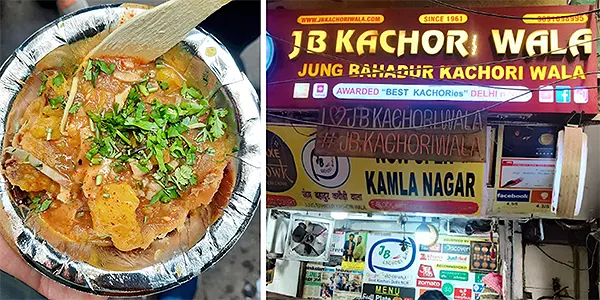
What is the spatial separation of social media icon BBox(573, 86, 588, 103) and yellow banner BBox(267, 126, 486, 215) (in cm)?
31

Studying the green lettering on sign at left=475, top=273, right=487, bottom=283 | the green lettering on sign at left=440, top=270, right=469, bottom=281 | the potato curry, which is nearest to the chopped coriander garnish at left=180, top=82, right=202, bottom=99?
the potato curry

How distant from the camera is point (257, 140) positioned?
91cm

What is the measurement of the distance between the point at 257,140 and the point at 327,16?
0.34 meters

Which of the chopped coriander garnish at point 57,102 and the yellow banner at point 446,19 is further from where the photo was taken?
the yellow banner at point 446,19

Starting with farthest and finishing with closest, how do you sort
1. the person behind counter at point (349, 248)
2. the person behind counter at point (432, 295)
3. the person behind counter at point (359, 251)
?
the person behind counter at point (359, 251), the person behind counter at point (349, 248), the person behind counter at point (432, 295)

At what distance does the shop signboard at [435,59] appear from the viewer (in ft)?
3.13

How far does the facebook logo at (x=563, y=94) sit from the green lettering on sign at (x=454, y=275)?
0.86 meters

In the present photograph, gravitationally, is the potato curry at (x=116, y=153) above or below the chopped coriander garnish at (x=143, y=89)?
below

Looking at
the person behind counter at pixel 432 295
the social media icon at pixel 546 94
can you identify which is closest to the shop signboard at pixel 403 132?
the social media icon at pixel 546 94

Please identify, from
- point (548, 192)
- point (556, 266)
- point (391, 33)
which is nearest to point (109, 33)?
point (391, 33)

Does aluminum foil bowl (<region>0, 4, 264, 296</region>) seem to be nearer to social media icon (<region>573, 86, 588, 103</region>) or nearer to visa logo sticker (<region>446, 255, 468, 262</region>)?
social media icon (<region>573, 86, 588, 103</region>)

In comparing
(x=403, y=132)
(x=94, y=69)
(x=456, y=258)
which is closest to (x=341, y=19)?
(x=403, y=132)

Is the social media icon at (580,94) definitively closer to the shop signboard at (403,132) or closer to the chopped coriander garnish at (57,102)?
the shop signboard at (403,132)

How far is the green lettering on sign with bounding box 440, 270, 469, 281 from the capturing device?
1.70 metres
